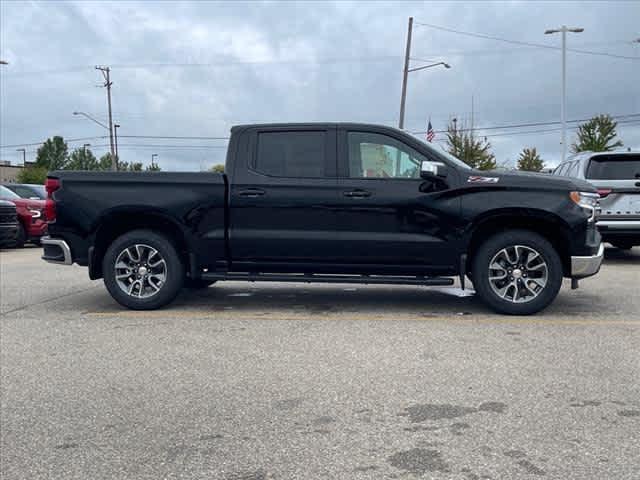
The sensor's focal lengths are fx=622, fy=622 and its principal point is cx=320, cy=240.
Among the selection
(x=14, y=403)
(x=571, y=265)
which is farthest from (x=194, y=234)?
(x=571, y=265)

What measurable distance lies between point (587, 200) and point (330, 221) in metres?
2.60

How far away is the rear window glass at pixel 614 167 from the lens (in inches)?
396

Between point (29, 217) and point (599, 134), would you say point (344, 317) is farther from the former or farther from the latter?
point (599, 134)

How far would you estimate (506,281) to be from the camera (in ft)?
20.8

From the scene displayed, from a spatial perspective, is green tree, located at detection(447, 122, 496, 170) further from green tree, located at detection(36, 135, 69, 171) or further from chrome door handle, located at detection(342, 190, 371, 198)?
green tree, located at detection(36, 135, 69, 171)

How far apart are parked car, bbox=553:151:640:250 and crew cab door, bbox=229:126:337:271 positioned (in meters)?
5.48

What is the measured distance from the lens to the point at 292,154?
21.8 feet

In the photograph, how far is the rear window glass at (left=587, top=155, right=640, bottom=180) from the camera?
10055 mm

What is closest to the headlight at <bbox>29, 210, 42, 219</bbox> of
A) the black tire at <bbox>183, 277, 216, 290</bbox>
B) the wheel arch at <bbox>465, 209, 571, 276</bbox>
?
the black tire at <bbox>183, 277, 216, 290</bbox>

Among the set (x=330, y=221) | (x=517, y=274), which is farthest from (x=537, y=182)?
(x=330, y=221)

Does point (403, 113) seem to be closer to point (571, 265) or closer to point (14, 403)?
point (571, 265)

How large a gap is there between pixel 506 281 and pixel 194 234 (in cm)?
327

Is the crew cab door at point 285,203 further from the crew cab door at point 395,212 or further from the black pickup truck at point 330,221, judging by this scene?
the crew cab door at point 395,212

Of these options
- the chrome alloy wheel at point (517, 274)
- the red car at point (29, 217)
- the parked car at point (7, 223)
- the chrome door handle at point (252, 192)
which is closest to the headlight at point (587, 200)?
the chrome alloy wheel at point (517, 274)
